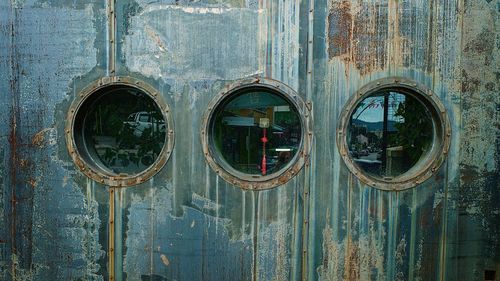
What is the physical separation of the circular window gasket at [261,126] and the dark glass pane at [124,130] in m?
0.36

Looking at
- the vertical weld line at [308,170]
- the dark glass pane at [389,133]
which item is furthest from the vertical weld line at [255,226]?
the dark glass pane at [389,133]

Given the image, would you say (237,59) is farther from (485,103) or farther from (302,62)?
(485,103)

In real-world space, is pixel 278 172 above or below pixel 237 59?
below

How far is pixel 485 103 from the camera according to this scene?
3418 mm

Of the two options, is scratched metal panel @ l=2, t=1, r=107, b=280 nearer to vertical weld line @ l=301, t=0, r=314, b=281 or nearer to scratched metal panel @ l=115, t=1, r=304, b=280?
scratched metal panel @ l=115, t=1, r=304, b=280

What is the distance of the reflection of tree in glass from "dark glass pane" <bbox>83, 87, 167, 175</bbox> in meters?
1.80

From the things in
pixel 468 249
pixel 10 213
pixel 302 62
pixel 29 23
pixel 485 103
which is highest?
pixel 29 23

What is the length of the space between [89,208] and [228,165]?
1.10m

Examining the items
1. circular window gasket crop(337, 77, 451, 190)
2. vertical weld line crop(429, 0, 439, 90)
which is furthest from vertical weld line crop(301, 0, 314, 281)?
vertical weld line crop(429, 0, 439, 90)

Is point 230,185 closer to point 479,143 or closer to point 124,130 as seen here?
point 124,130

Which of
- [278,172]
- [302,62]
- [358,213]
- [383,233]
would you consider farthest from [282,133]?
[383,233]

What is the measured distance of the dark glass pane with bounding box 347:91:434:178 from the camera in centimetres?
344

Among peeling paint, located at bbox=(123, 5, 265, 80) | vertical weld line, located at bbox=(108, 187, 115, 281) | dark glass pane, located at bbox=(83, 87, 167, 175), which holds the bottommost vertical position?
vertical weld line, located at bbox=(108, 187, 115, 281)

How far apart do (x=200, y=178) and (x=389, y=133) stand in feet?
4.81
